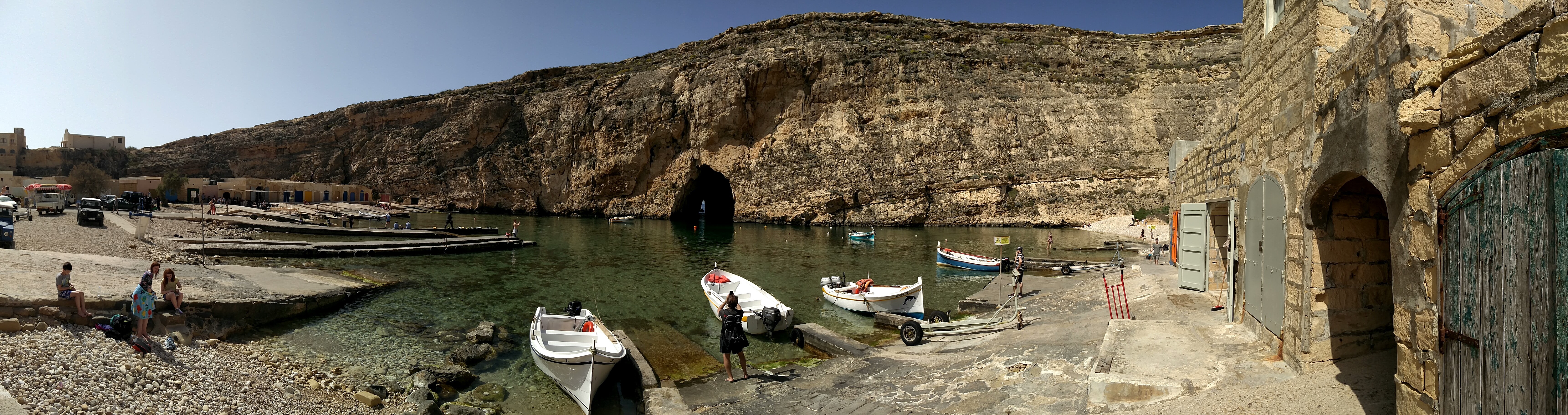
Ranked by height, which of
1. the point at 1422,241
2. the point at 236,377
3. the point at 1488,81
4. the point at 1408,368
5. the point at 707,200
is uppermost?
the point at 707,200

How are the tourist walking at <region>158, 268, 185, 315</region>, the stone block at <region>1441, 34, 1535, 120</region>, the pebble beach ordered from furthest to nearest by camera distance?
the tourist walking at <region>158, 268, 185, 315</region>, the pebble beach, the stone block at <region>1441, 34, 1535, 120</region>

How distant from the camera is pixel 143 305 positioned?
8258 millimetres

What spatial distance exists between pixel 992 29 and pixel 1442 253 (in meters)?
60.8

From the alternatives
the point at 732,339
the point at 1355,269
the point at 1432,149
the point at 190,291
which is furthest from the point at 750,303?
the point at 1432,149

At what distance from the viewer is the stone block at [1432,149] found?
2.96m

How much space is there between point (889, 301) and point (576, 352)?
7.34 m

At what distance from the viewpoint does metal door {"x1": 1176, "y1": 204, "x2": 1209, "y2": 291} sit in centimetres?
869

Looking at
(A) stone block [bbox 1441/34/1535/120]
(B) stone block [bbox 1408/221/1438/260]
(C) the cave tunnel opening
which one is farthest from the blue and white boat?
(C) the cave tunnel opening

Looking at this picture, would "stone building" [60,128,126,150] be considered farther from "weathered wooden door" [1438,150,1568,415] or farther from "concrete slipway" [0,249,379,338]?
"weathered wooden door" [1438,150,1568,415]

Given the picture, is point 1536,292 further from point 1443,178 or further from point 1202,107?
point 1202,107

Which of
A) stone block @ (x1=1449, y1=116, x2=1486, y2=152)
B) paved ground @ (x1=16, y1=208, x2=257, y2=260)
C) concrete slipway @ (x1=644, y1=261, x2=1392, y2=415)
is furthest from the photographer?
paved ground @ (x1=16, y1=208, x2=257, y2=260)

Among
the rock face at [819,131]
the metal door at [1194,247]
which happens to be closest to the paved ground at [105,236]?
the metal door at [1194,247]

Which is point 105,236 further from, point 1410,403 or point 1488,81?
point 1488,81

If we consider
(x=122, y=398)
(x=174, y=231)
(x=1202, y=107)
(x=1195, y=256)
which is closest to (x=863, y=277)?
(x=1195, y=256)
